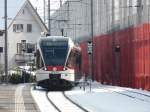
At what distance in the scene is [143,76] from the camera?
3828cm

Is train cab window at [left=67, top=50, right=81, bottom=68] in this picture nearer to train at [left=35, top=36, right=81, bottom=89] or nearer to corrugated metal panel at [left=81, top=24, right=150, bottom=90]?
train at [left=35, top=36, right=81, bottom=89]

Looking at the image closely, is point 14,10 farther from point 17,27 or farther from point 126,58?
point 126,58

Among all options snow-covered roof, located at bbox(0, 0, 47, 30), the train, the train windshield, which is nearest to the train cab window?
the train

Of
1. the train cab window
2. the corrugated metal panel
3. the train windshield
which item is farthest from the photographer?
the train cab window

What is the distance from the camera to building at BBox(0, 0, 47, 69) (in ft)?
304

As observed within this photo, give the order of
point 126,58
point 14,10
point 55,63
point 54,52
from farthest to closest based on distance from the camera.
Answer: point 14,10, point 126,58, point 54,52, point 55,63

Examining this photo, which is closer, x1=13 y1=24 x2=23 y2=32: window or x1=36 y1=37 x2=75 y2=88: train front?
x1=36 y1=37 x2=75 y2=88: train front

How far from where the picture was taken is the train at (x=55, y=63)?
Answer: 3841 cm

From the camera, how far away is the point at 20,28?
9638 centimetres

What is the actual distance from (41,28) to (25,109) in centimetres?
6882

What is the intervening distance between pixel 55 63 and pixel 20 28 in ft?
192

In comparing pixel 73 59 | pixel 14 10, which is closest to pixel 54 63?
pixel 73 59

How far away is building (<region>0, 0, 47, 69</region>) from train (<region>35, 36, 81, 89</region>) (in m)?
52.7

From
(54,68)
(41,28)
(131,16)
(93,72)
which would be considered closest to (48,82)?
(54,68)
